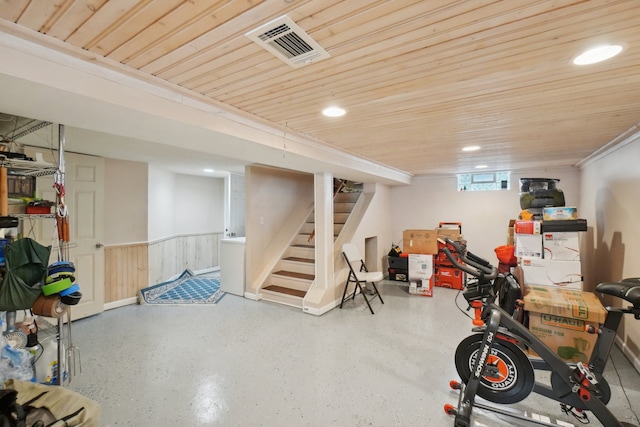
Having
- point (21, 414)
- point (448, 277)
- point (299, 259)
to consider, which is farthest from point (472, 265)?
point (448, 277)

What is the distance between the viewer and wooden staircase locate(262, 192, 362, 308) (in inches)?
176

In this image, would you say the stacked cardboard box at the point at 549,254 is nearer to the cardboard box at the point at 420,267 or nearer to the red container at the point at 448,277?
the cardboard box at the point at 420,267

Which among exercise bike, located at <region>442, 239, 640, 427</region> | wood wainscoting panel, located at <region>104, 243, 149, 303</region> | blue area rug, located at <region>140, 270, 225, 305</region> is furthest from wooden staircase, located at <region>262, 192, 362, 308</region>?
exercise bike, located at <region>442, 239, 640, 427</region>

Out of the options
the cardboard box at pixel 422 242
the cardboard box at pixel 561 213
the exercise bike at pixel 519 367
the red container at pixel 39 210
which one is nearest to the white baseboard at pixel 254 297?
the cardboard box at pixel 422 242

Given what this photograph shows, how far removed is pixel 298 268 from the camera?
16.1 ft

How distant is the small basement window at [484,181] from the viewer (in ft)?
18.0

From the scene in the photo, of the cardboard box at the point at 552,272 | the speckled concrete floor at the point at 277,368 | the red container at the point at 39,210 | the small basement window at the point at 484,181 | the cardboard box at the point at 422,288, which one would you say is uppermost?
the small basement window at the point at 484,181

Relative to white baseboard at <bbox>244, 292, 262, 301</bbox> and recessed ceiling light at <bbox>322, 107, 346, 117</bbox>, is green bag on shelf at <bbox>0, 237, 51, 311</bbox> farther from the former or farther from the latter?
white baseboard at <bbox>244, 292, 262, 301</bbox>

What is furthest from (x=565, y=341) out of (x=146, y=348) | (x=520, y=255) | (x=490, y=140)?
(x=146, y=348)

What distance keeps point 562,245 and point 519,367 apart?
185 cm

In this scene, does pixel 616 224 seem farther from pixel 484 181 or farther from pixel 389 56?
pixel 389 56

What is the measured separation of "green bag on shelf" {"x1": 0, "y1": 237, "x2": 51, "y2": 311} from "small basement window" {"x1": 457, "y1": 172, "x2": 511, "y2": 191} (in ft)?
20.5

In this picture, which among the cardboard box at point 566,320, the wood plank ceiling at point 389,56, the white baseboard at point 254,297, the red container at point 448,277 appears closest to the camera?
the wood plank ceiling at point 389,56

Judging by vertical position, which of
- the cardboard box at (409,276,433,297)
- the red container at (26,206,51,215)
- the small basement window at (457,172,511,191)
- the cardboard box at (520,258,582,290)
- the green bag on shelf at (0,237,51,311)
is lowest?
the cardboard box at (409,276,433,297)
